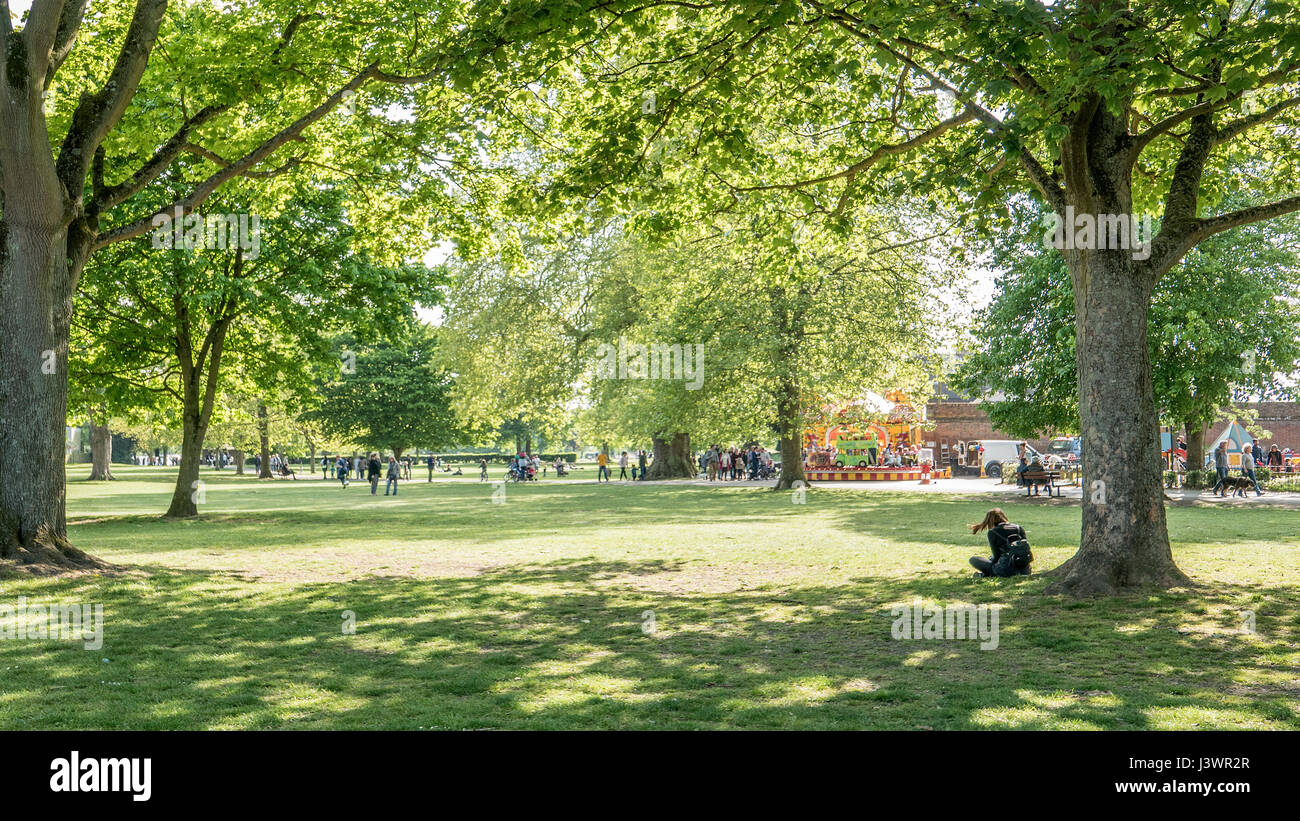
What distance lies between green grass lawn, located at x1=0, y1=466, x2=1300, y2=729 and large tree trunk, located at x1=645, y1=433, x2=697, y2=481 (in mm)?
33047

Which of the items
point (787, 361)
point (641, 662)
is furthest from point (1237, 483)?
point (641, 662)

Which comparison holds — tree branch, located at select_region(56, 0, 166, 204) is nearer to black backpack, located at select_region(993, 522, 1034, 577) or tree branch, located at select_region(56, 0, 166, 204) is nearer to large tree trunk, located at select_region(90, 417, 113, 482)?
black backpack, located at select_region(993, 522, 1034, 577)

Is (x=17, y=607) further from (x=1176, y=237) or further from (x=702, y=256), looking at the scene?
(x=702, y=256)

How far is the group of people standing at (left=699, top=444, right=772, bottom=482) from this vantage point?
51.8 m

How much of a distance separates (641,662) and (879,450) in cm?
4676

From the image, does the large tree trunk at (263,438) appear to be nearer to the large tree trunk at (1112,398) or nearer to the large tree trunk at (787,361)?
the large tree trunk at (787,361)

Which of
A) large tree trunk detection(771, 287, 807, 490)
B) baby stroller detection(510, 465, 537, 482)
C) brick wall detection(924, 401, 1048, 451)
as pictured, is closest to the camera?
large tree trunk detection(771, 287, 807, 490)

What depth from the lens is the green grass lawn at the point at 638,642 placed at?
6508mm

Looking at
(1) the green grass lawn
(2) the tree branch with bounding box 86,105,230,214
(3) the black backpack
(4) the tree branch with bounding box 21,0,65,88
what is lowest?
(1) the green grass lawn

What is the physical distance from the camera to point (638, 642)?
9164 millimetres

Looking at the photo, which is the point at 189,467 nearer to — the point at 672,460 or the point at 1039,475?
the point at 1039,475

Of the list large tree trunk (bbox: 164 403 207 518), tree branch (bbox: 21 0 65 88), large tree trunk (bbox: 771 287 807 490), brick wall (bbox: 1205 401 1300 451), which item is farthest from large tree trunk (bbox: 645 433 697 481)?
tree branch (bbox: 21 0 65 88)
